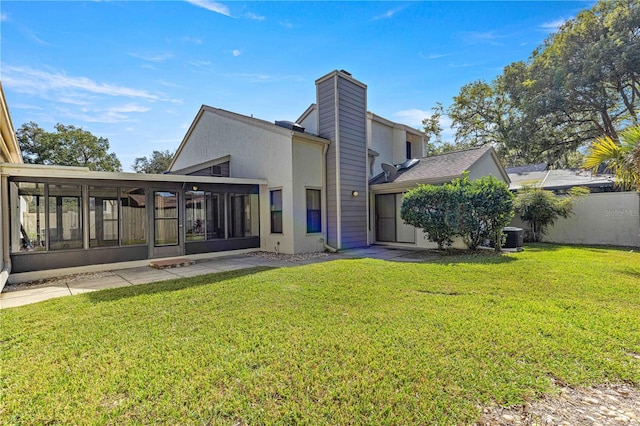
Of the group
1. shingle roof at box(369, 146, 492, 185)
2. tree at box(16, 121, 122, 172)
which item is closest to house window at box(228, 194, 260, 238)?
shingle roof at box(369, 146, 492, 185)

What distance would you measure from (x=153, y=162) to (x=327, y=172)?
109ft

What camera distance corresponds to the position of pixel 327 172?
11.7 meters

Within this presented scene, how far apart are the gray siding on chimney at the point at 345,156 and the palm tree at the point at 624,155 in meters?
7.11

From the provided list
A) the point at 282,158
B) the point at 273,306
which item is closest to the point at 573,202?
the point at 282,158

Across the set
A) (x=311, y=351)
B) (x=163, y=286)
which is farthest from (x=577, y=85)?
(x=163, y=286)

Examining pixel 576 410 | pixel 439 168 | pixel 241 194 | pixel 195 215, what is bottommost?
pixel 576 410

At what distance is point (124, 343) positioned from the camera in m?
3.44

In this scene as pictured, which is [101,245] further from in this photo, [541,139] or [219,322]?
[541,139]

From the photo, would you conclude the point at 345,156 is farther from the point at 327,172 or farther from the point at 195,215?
the point at 195,215

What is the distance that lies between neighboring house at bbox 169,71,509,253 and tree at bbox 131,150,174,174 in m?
25.9

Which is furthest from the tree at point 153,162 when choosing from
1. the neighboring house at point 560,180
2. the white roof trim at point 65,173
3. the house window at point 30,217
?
the neighboring house at point 560,180

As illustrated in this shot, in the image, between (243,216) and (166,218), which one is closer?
(166,218)

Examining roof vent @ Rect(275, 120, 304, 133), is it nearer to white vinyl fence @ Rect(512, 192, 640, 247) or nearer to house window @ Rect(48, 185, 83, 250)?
house window @ Rect(48, 185, 83, 250)

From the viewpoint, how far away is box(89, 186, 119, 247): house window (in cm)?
810
